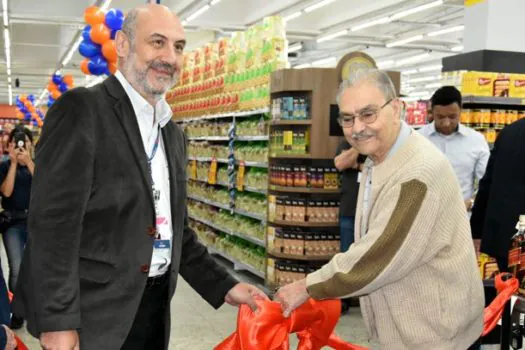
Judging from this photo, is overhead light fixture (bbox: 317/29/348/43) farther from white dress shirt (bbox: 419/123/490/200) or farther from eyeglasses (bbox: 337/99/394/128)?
eyeglasses (bbox: 337/99/394/128)

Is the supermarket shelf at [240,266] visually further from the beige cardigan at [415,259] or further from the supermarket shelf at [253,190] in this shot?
the beige cardigan at [415,259]

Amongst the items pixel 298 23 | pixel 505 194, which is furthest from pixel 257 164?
pixel 298 23

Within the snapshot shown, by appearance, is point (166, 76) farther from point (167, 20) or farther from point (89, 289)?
point (89, 289)

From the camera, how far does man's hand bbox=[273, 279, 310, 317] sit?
7.25 ft

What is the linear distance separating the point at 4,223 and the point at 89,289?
3791mm

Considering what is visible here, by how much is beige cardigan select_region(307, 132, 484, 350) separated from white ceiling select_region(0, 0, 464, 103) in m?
12.1

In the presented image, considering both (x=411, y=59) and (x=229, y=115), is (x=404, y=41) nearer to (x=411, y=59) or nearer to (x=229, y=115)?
(x=411, y=59)

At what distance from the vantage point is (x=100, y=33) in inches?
349

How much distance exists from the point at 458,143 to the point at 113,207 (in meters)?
4.05

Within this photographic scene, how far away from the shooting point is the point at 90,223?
190cm

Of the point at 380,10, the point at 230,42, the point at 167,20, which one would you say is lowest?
the point at 167,20

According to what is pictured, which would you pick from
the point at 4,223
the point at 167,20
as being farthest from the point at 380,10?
the point at 167,20

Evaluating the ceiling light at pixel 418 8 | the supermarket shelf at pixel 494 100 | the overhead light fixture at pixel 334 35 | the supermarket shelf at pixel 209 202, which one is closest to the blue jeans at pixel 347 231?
the supermarket shelf at pixel 494 100

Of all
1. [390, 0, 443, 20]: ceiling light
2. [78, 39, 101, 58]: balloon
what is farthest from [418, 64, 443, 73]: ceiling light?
[78, 39, 101, 58]: balloon
